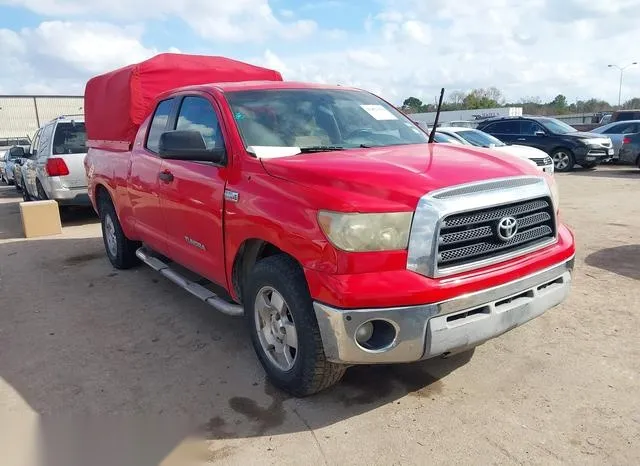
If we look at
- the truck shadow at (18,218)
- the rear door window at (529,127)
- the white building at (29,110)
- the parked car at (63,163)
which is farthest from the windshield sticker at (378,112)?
the white building at (29,110)

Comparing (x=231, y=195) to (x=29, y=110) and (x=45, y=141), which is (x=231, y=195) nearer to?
(x=45, y=141)

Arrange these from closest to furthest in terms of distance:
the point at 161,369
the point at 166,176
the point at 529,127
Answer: the point at 161,369 → the point at 166,176 → the point at 529,127

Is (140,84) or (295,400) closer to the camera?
(295,400)

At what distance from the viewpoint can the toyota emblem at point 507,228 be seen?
3006 mm

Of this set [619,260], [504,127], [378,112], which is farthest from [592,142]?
[378,112]

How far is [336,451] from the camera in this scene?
9.24ft

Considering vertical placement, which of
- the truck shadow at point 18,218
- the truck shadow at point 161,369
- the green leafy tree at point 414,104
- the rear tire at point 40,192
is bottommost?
the truck shadow at point 18,218

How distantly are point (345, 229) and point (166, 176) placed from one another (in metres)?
2.24

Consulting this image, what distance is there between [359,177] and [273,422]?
1.48m

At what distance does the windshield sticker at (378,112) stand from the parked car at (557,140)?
14155mm

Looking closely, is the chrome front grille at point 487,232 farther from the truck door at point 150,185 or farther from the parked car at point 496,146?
the parked car at point 496,146

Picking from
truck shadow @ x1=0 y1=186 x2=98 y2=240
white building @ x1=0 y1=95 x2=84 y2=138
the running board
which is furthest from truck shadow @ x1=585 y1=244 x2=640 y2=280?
white building @ x1=0 y1=95 x2=84 y2=138

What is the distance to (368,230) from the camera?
275cm

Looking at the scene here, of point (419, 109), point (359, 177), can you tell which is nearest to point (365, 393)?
point (359, 177)
